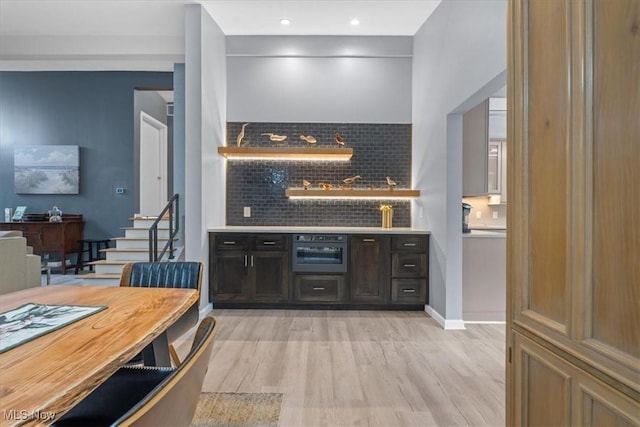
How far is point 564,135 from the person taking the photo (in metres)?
1.01

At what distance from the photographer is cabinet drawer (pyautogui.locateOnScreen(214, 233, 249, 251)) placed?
167 inches

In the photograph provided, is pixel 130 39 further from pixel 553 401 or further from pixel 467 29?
pixel 553 401

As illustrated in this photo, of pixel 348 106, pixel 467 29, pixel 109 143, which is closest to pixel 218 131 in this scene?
pixel 348 106

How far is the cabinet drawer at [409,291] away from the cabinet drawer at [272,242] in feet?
4.60

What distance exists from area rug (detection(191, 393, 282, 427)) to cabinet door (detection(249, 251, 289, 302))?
198cm

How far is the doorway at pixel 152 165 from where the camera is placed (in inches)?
295

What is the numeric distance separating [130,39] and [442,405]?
5.56m

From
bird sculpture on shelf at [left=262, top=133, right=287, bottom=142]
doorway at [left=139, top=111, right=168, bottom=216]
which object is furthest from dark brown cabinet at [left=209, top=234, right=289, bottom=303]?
doorway at [left=139, top=111, right=168, bottom=216]

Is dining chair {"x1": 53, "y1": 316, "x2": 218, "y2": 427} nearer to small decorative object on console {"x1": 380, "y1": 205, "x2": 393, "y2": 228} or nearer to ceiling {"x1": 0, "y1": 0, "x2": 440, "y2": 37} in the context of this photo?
small decorative object on console {"x1": 380, "y1": 205, "x2": 393, "y2": 228}

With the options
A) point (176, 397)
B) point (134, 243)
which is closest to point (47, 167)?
point (134, 243)

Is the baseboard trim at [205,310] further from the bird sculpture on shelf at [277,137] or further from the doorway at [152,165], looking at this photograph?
the doorway at [152,165]

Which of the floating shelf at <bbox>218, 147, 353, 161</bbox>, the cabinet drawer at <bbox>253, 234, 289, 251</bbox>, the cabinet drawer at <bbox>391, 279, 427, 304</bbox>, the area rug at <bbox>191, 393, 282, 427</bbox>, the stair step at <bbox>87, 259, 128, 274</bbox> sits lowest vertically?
the area rug at <bbox>191, 393, 282, 427</bbox>

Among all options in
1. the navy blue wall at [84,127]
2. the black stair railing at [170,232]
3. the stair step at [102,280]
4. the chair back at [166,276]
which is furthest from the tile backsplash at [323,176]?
the navy blue wall at [84,127]

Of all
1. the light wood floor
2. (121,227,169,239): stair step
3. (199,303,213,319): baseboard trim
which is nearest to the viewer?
the light wood floor
